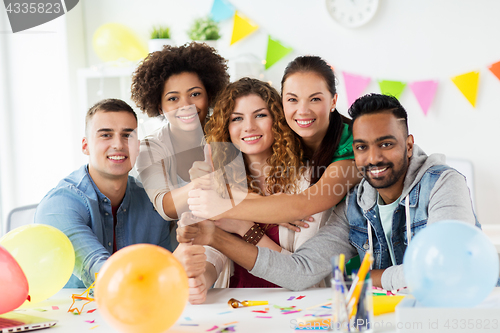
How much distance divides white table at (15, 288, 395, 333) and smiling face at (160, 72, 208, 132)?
0.77 m

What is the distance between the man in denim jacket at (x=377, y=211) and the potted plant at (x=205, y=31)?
5.25 feet

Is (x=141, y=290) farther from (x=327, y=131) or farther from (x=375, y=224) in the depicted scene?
(x=327, y=131)

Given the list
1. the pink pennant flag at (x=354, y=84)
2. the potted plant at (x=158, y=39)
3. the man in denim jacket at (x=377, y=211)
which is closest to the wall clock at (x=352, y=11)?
the pink pennant flag at (x=354, y=84)

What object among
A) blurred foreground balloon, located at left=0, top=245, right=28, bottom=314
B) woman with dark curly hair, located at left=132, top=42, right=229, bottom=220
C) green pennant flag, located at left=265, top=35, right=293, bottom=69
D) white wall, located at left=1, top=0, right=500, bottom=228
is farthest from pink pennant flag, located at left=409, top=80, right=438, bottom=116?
blurred foreground balloon, located at left=0, top=245, right=28, bottom=314

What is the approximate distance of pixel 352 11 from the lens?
2930mm

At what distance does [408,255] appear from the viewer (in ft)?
2.93

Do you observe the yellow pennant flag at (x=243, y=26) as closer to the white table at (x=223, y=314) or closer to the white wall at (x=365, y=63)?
the white wall at (x=365, y=63)

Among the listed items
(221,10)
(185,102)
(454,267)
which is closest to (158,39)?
(221,10)

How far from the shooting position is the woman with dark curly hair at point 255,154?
163 centimetres

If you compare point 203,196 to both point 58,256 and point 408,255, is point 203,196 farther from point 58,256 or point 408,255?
point 408,255

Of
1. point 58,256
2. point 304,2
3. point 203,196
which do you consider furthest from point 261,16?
point 58,256

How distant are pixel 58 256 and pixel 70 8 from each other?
2328 millimetres

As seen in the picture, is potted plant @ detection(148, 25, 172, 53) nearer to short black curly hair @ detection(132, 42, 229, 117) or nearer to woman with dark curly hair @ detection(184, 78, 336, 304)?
short black curly hair @ detection(132, 42, 229, 117)

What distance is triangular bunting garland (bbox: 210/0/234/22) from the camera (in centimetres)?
305
